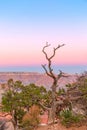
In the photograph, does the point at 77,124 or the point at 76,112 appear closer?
the point at 77,124

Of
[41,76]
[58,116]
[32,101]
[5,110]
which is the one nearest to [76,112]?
[58,116]

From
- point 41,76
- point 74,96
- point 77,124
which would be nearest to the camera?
point 77,124

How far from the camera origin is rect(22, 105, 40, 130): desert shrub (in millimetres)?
26375

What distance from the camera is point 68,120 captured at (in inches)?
1008

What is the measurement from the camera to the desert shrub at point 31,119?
26375 mm

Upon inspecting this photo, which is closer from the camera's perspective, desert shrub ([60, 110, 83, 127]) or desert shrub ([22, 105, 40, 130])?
desert shrub ([60, 110, 83, 127])

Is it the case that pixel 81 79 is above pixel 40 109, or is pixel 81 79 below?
above

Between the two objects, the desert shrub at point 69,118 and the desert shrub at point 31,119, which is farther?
the desert shrub at point 31,119

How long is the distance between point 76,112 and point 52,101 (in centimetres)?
207

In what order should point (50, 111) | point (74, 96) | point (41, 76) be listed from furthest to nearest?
point (41, 76)
point (74, 96)
point (50, 111)

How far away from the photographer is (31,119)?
26453 mm

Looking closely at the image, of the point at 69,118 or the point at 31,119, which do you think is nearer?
the point at 69,118

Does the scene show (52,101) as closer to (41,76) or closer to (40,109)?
(40,109)

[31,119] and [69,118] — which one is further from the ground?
[69,118]
